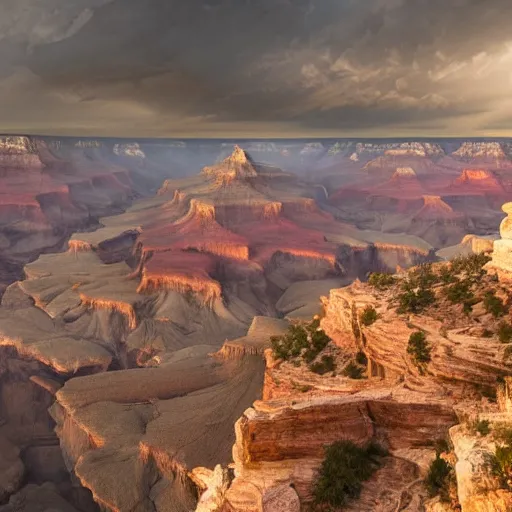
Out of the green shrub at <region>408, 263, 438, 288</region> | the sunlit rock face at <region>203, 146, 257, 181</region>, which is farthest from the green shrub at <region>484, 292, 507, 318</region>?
the sunlit rock face at <region>203, 146, 257, 181</region>

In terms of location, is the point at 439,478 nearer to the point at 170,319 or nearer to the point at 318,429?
the point at 318,429

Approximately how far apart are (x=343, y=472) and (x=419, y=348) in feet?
26.2

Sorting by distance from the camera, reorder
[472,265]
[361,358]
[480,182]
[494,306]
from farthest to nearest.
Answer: [480,182] < [472,265] < [361,358] < [494,306]

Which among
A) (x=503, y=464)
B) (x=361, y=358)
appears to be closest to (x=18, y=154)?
(x=361, y=358)

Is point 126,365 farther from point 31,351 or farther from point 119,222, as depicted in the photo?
point 119,222

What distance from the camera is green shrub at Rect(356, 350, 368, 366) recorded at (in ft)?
94.1

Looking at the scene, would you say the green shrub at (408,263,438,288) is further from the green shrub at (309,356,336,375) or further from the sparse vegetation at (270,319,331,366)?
the green shrub at (309,356,336,375)

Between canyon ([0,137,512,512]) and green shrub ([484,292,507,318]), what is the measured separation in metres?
1.48

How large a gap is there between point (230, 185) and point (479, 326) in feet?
383

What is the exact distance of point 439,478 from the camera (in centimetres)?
1650

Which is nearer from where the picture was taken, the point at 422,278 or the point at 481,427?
the point at 481,427

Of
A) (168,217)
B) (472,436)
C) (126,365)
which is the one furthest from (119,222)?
(472,436)

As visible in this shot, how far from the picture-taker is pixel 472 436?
16125mm

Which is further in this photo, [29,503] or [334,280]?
[334,280]
